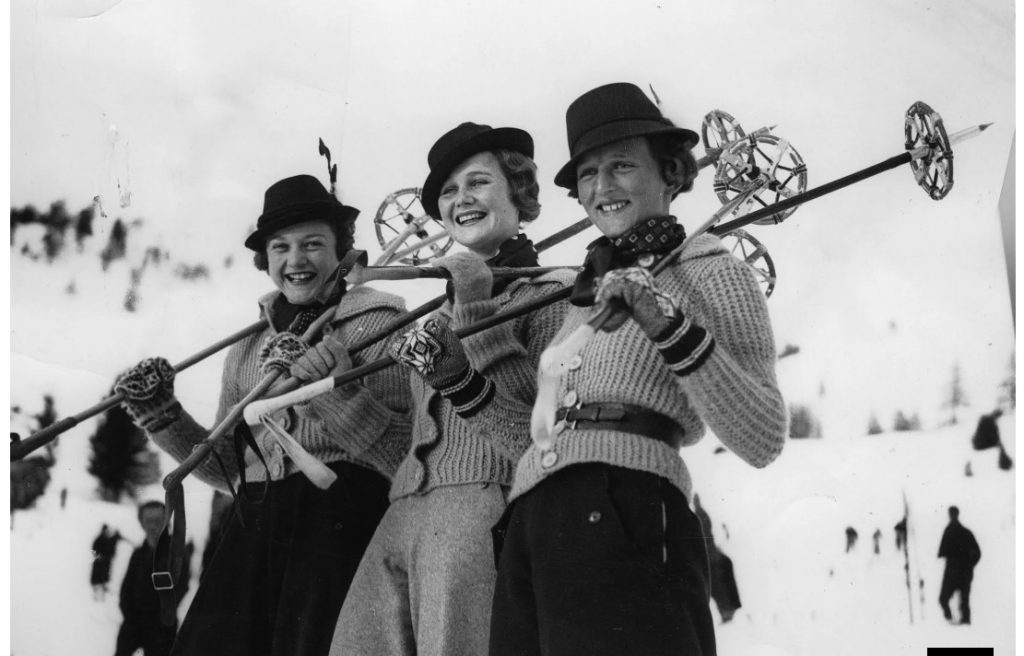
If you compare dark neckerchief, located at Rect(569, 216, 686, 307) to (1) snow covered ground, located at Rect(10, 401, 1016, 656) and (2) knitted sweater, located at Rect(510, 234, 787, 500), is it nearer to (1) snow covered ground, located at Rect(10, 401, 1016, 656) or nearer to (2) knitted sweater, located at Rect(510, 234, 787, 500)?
(2) knitted sweater, located at Rect(510, 234, 787, 500)

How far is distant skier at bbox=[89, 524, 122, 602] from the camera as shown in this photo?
3.07 meters

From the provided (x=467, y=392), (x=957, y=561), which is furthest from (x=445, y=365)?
(x=957, y=561)

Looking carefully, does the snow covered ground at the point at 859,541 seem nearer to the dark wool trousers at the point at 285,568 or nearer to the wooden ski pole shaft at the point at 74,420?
the dark wool trousers at the point at 285,568

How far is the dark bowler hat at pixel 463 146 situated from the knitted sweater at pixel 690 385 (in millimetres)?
528

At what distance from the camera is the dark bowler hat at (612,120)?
2096 mm

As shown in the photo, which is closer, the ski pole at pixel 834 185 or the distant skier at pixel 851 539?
the ski pole at pixel 834 185

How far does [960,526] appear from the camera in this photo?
2.58 m


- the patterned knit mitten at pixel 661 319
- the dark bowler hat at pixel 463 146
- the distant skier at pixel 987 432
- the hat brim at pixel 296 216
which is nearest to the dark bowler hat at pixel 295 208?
the hat brim at pixel 296 216

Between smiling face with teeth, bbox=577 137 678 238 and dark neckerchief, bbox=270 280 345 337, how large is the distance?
0.70 m

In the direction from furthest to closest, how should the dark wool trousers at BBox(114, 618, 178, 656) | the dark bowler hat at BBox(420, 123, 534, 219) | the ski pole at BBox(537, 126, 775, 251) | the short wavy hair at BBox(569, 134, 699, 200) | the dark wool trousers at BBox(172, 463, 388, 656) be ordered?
the dark wool trousers at BBox(114, 618, 178, 656) → the ski pole at BBox(537, 126, 775, 251) → the dark bowler hat at BBox(420, 123, 534, 219) → the dark wool trousers at BBox(172, 463, 388, 656) → the short wavy hair at BBox(569, 134, 699, 200)

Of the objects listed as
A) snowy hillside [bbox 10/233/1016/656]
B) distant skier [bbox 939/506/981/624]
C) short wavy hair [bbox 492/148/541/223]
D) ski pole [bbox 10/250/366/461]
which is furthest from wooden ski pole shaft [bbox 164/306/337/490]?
distant skier [bbox 939/506/981/624]

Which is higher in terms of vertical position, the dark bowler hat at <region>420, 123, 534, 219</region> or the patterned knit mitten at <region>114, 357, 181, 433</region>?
the dark bowler hat at <region>420, 123, 534, 219</region>

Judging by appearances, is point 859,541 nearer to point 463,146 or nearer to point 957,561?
point 957,561

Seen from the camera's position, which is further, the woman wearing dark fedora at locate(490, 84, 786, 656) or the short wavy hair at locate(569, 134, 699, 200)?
the short wavy hair at locate(569, 134, 699, 200)
